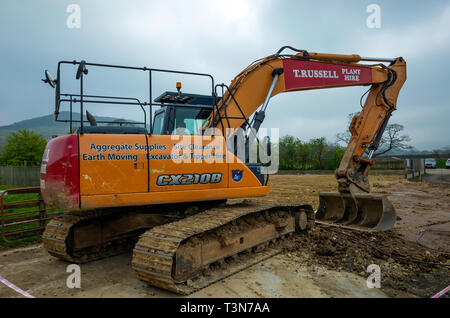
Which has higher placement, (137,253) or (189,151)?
(189,151)

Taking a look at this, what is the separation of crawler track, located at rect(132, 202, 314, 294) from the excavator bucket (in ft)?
6.23

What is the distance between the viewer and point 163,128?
5.74 meters

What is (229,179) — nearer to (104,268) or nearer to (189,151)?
(189,151)

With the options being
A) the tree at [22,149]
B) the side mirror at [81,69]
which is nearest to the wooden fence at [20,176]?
the tree at [22,149]

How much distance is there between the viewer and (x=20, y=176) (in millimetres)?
23578

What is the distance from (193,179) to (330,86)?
163 inches

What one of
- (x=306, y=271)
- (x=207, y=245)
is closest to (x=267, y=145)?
(x=207, y=245)

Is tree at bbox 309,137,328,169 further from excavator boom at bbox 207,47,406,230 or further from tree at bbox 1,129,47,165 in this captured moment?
excavator boom at bbox 207,47,406,230

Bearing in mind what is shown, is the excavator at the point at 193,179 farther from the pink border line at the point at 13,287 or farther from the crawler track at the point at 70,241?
the pink border line at the point at 13,287

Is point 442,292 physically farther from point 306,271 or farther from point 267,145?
point 267,145

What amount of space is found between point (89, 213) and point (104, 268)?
93 centimetres

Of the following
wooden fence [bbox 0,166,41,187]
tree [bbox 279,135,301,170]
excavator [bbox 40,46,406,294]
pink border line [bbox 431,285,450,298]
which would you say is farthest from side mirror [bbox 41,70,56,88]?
tree [bbox 279,135,301,170]

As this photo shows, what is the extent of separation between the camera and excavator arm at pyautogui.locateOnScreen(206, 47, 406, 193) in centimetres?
611
